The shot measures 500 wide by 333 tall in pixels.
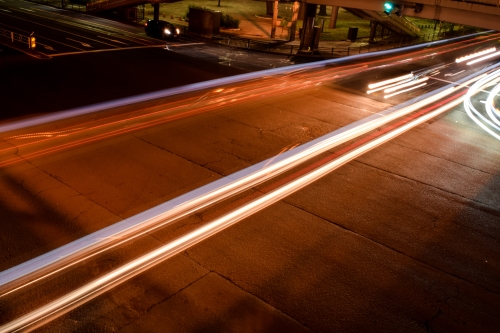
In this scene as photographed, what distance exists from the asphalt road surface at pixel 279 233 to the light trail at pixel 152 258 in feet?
0.53

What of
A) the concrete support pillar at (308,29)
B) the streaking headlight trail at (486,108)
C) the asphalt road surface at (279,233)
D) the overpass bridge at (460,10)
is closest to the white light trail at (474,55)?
the streaking headlight trail at (486,108)

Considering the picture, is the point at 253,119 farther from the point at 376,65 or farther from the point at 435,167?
the point at 376,65

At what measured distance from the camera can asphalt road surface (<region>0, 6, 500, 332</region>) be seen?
6.59 metres

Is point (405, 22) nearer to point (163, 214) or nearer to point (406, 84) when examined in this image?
point (406, 84)

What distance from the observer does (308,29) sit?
33.2 metres

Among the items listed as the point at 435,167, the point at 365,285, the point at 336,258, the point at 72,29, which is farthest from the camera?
the point at 72,29

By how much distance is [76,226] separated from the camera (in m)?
8.30

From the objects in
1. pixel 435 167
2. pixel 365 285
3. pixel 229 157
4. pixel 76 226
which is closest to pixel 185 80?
pixel 229 157

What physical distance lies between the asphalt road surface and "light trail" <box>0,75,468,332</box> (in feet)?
0.53

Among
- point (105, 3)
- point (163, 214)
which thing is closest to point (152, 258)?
point (163, 214)

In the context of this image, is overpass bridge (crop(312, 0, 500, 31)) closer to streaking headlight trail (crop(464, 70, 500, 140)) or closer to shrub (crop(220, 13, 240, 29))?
streaking headlight trail (crop(464, 70, 500, 140))

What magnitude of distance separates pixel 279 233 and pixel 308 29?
27271mm

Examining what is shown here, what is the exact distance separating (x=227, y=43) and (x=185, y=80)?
567 inches

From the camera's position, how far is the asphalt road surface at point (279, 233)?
6.59m
